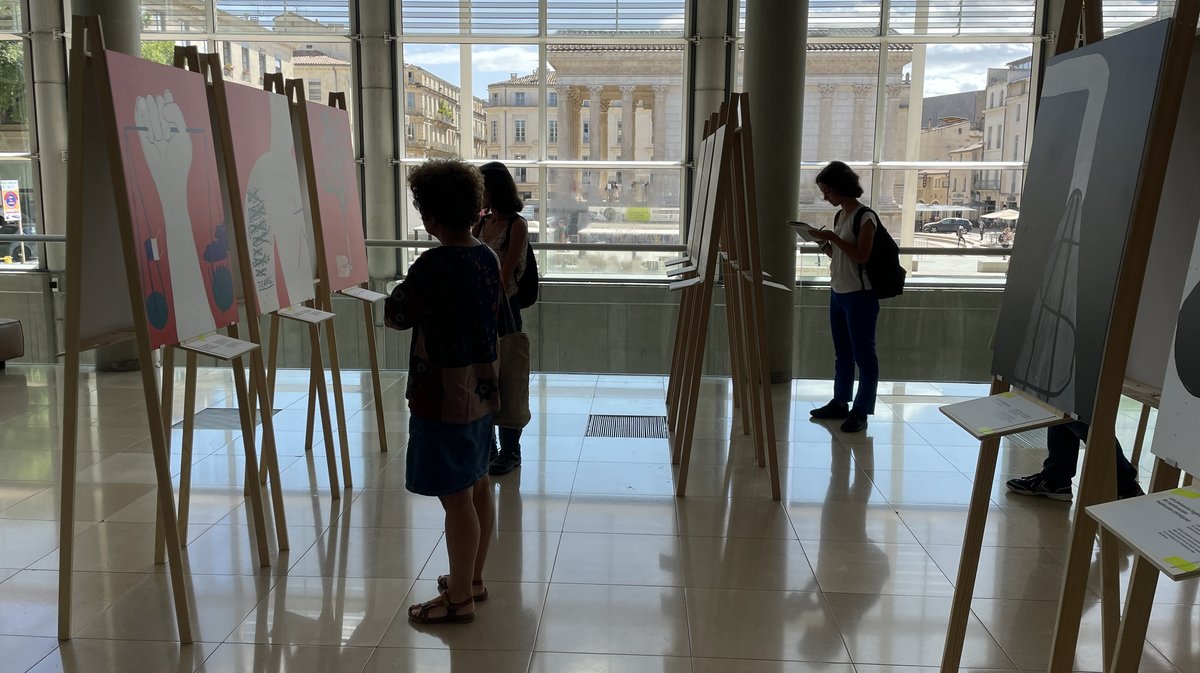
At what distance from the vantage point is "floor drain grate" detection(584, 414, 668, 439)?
533cm

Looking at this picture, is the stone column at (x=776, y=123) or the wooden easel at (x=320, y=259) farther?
the stone column at (x=776, y=123)

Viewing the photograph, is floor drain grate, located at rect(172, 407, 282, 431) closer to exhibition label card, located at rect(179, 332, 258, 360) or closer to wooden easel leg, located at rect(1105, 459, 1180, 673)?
exhibition label card, located at rect(179, 332, 258, 360)

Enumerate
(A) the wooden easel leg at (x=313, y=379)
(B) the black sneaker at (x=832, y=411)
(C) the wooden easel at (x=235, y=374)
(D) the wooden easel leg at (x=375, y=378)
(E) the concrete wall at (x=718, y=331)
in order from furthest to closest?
(E) the concrete wall at (x=718, y=331) → (B) the black sneaker at (x=832, y=411) → (D) the wooden easel leg at (x=375, y=378) → (A) the wooden easel leg at (x=313, y=379) → (C) the wooden easel at (x=235, y=374)

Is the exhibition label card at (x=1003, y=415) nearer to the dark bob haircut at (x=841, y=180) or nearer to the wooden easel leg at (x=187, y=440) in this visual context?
the wooden easel leg at (x=187, y=440)

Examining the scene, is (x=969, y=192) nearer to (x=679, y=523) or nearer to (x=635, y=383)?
(x=635, y=383)

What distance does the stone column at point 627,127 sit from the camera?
1070cm

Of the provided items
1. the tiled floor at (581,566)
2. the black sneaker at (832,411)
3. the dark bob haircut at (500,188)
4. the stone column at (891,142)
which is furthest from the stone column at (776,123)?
the stone column at (891,142)

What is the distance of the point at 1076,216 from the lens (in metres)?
2.25

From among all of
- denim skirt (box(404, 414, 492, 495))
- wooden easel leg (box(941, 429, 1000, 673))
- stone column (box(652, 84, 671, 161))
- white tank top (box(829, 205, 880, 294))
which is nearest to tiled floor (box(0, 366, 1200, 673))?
wooden easel leg (box(941, 429, 1000, 673))

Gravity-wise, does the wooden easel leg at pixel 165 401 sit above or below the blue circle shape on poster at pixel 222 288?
below

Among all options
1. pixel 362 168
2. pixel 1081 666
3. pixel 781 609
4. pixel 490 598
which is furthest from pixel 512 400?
pixel 362 168

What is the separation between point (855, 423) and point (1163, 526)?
12.6 feet

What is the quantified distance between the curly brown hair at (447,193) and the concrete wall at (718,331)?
425 cm

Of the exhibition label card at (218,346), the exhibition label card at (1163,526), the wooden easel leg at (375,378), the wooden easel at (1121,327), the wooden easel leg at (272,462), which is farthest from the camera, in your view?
the wooden easel leg at (375,378)
